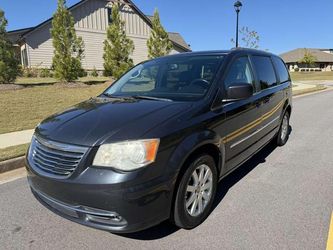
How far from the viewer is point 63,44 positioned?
17.5m

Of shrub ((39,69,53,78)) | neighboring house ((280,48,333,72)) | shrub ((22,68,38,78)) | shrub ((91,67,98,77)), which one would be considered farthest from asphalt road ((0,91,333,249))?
neighboring house ((280,48,333,72))

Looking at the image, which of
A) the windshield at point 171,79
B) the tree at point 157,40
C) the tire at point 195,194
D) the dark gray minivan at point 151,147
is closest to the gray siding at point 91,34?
the tree at point 157,40

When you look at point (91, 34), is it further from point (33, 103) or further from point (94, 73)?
point (33, 103)

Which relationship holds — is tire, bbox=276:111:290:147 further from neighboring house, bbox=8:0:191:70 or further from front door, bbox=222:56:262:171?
neighboring house, bbox=8:0:191:70

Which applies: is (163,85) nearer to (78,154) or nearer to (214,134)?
(214,134)

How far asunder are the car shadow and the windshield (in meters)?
1.35

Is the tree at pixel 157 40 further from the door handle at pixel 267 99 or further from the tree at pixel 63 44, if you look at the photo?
the door handle at pixel 267 99

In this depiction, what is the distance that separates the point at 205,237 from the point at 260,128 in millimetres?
2198

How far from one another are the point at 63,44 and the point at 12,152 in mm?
12579

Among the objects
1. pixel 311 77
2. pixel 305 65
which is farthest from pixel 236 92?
pixel 305 65

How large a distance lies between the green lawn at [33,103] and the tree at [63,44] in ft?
5.29

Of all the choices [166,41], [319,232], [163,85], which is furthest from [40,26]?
[319,232]

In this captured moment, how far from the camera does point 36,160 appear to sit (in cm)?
336

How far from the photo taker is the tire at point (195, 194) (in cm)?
324
